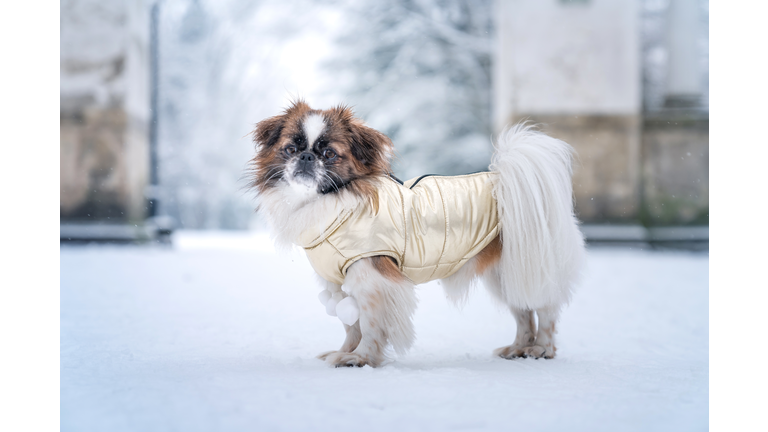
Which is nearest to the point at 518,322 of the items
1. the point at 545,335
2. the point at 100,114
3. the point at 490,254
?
the point at 545,335

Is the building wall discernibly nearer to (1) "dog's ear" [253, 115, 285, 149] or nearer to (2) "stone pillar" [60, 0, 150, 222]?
(2) "stone pillar" [60, 0, 150, 222]

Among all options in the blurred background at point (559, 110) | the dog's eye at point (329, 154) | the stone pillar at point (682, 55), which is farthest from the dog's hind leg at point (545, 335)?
the stone pillar at point (682, 55)

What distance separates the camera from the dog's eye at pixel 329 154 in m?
2.01

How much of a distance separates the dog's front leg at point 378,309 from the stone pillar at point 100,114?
6915 mm

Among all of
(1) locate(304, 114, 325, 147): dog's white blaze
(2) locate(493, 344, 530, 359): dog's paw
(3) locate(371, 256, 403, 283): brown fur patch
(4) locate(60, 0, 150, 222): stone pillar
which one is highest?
(4) locate(60, 0, 150, 222): stone pillar

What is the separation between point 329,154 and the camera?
2.01 metres

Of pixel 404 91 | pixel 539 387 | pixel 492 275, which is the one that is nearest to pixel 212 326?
pixel 492 275

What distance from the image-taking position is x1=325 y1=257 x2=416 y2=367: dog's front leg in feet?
6.55

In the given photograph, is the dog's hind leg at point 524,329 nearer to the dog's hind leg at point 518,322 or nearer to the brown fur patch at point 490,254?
the dog's hind leg at point 518,322

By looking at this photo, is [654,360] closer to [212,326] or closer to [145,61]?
[212,326]

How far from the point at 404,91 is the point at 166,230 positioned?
6120mm

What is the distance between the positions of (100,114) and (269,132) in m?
6.99

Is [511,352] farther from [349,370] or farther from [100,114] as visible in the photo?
[100,114]

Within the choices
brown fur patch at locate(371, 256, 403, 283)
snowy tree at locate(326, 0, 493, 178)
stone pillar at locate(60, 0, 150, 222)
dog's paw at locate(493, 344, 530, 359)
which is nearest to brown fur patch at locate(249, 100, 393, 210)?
brown fur patch at locate(371, 256, 403, 283)
